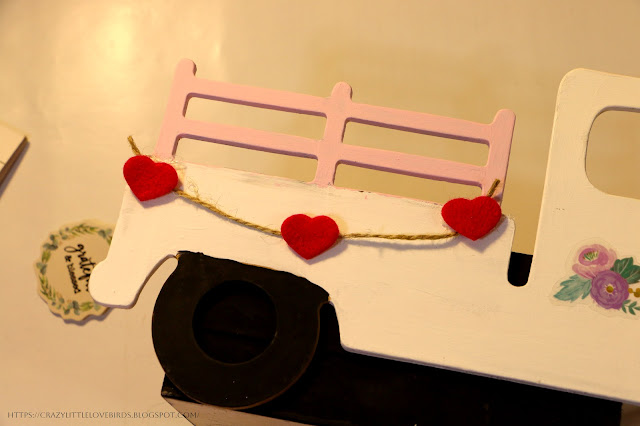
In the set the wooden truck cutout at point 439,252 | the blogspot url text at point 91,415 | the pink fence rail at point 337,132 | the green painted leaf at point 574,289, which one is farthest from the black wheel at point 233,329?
the blogspot url text at point 91,415

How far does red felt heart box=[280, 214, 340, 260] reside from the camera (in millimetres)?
764

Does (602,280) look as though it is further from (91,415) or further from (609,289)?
(91,415)

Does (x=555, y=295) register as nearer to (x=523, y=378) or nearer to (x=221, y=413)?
(x=523, y=378)

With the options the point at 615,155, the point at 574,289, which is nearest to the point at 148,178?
the point at 574,289

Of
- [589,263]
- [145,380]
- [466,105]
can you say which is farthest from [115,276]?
[466,105]

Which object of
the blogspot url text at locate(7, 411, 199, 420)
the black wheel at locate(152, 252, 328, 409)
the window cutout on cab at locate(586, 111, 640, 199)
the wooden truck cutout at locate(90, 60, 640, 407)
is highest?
the window cutout on cab at locate(586, 111, 640, 199)

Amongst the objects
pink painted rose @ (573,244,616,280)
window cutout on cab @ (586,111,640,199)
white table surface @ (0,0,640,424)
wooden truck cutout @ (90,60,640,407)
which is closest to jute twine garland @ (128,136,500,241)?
wooden truck cutout @ (90,60,640,407)

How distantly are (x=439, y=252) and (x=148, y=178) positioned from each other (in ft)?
1.32

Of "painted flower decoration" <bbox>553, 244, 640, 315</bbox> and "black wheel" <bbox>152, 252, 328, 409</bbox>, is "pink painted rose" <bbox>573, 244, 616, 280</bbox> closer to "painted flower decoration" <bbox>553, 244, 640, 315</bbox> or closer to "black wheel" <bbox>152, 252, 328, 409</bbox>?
"painted flower decoration" <bbox>553, 244, 640, 315</bbox>

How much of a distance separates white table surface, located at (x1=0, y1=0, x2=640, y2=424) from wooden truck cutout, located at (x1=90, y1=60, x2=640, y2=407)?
494mm

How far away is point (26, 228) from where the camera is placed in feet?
4.32

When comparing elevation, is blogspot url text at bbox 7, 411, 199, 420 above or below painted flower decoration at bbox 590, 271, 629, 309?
below

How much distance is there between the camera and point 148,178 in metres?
0.80

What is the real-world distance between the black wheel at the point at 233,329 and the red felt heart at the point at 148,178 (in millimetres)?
94
